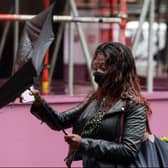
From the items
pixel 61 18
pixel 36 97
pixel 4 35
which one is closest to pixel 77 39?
pixel 4 35

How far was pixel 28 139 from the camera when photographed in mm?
7305

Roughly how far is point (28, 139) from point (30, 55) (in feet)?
A: 10.7

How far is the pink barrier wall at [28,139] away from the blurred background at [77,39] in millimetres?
435

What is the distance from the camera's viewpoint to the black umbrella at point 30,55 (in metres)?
3.96

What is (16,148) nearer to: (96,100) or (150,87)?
(150,87)

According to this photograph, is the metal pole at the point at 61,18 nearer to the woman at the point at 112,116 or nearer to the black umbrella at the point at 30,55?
the black umbrella at the point at 30,55

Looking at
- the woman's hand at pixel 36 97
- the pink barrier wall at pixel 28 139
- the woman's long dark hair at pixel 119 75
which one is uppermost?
the woman's long dark hair at pixel 119 75

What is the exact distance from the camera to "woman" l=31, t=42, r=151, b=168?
4.05 meters

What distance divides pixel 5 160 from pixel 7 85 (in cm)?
315

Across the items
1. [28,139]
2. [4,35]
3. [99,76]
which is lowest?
[28,139]

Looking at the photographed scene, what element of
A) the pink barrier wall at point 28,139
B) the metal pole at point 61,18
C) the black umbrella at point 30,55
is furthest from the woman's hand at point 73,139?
the metal pole at point 61,18

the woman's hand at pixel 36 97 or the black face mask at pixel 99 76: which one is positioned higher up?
the black face mask at pixel 99 76

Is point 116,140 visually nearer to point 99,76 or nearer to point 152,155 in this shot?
point 152,155

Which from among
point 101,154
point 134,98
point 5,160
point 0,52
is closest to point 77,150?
point 101,154
